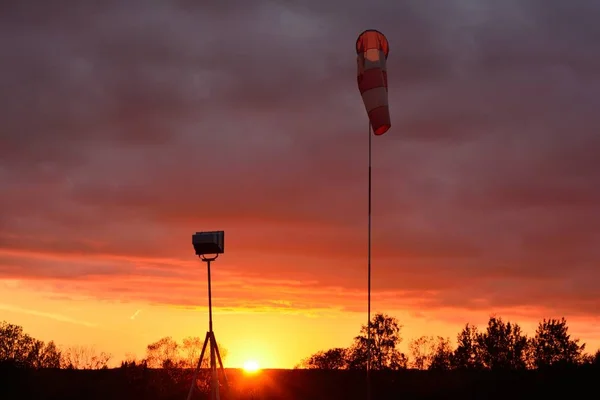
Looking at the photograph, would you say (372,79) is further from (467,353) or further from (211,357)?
(467,353)

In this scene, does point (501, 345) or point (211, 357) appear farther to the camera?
point (501, 345)

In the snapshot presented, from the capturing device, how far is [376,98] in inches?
787

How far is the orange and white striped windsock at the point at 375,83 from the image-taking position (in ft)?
65.5

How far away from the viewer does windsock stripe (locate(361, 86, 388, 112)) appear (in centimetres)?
1995

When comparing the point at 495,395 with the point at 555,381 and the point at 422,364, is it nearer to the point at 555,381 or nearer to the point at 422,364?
the point at 555,381

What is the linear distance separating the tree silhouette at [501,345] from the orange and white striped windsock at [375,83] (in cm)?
3589

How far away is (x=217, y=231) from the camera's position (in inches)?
888

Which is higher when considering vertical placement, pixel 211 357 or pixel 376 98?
pixel 376 98

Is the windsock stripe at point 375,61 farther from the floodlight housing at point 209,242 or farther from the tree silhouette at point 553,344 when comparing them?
the tree silhouette at point 553,344

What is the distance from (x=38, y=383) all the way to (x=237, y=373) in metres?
10.2

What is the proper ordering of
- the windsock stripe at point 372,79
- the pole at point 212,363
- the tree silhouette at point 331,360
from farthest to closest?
the tree silhouette at point 331,360 → the pole at point 212,363 → the windsock stripe at point 372,79

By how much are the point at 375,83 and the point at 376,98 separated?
34 centimetres

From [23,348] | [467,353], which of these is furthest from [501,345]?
[23,348]

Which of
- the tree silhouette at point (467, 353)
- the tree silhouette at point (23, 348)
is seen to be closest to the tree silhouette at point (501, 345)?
the tree silhouette at point (467, 353)
